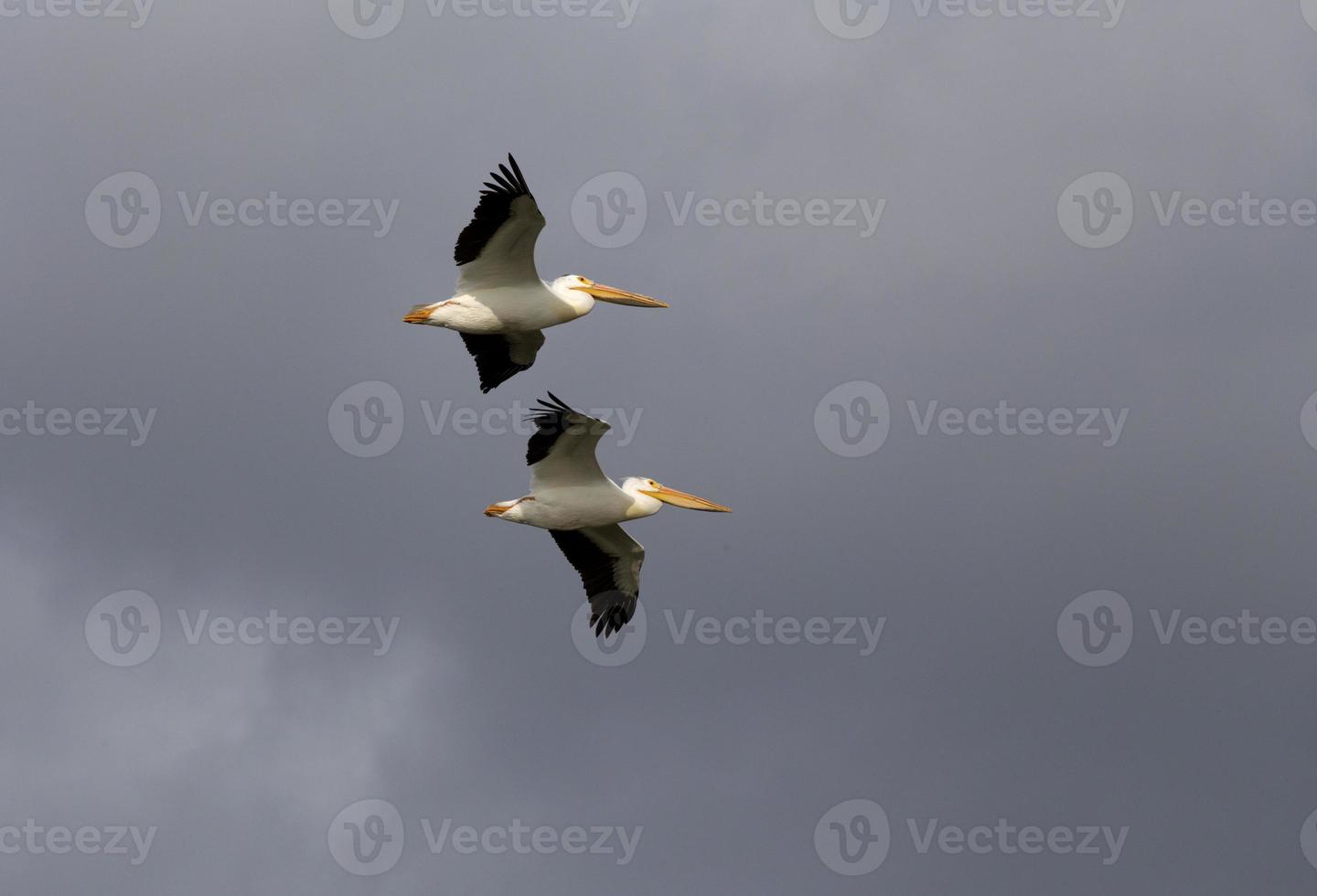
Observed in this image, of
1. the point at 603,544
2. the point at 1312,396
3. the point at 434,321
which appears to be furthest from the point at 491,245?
the point at 1312,396

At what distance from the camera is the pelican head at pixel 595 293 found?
3088cm

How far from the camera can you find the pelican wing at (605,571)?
3098cm

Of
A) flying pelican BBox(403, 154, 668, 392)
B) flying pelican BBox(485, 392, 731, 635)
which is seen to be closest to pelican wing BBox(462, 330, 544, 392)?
flying pelican BBox(403, 154, 668, 392)

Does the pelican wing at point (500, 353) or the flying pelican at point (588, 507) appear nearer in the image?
the flying pelican at point (588, 507)

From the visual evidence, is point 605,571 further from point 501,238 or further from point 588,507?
point 501,238

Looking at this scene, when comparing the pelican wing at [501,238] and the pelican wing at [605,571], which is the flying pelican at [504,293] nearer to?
the pelican wing at [501,238]

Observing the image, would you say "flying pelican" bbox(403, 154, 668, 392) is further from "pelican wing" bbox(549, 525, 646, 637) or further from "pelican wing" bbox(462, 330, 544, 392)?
"pelican wing" bbox(549, 525, 646, 637)

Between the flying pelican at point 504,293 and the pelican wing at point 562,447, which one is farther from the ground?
the flying pelican at point 504,293

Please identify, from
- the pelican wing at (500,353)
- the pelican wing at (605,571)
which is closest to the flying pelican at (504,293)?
the pelican wing at (500,353)

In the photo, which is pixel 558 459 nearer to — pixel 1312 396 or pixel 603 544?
pixel 603 544

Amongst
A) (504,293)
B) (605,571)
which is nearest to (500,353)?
(504,293)

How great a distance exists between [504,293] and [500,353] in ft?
3.08

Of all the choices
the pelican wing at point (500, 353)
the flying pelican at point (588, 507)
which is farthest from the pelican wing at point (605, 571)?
the pelican wing at point (500, 353)

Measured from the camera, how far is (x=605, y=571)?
3109 cm
